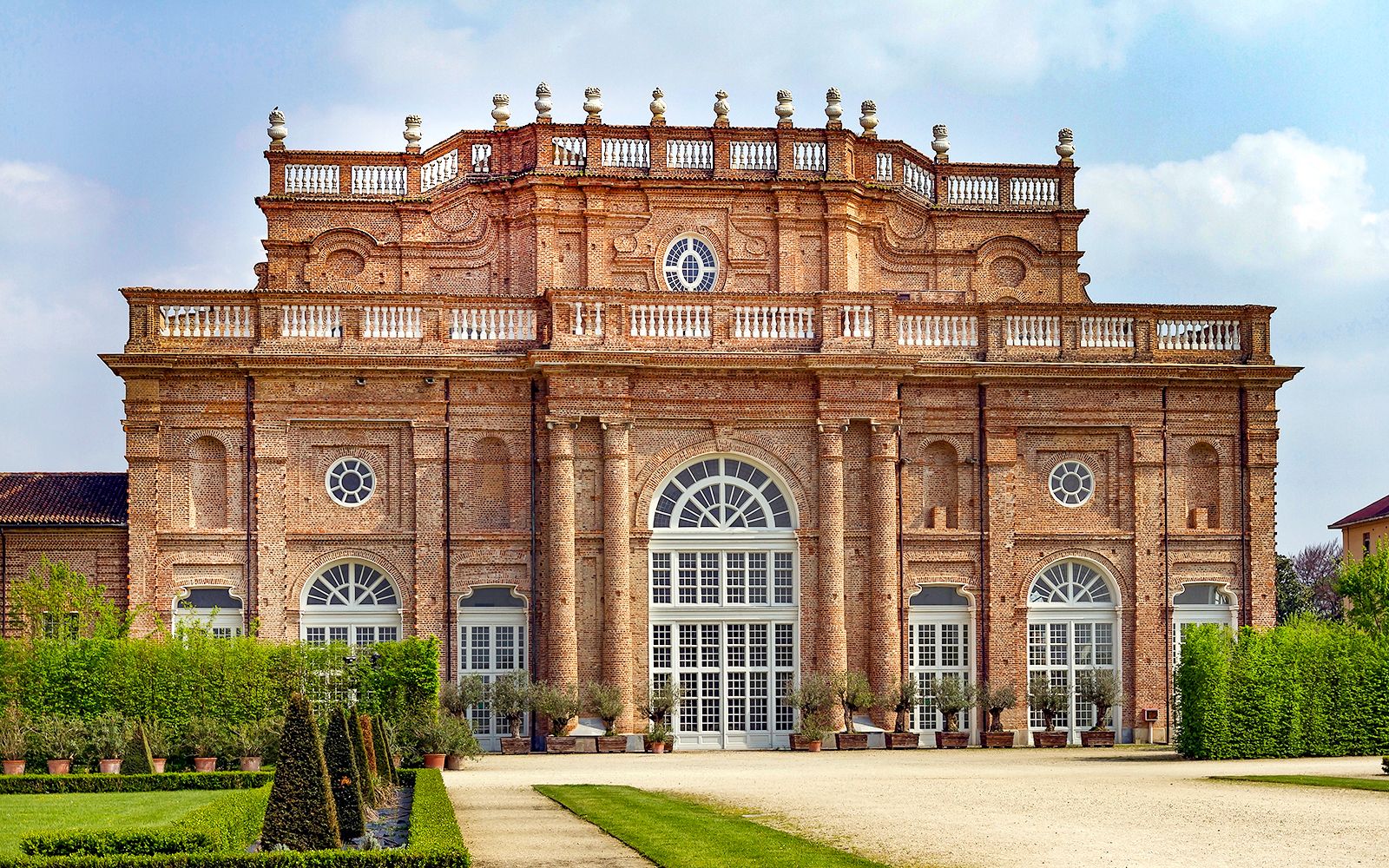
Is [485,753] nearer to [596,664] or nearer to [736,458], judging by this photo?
[596,664]

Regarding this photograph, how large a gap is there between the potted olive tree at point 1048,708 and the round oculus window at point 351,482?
50.0 ft

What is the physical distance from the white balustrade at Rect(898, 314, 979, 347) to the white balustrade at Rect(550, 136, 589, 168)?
8344 millimetres

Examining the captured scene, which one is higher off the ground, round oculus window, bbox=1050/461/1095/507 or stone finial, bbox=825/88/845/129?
stone finial, bbox=825/88/845/129

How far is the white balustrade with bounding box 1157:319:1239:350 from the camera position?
130 feet

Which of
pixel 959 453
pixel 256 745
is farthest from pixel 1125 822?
pixel 959 453

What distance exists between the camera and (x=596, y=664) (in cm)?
3688

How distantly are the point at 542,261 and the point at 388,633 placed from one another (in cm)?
926

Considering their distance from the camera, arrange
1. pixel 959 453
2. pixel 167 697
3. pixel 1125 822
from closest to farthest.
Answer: pixel 1125 822
pixel 167 697
pixel 959 453

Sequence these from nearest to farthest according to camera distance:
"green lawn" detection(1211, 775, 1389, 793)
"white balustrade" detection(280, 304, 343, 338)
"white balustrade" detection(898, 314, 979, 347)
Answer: "green lawn" detection(1211, 775, 1389, 793)
"white balustrade" detection(280, 304, 343, 338)
"white balustrade" detection(898, 314, 979, 347)

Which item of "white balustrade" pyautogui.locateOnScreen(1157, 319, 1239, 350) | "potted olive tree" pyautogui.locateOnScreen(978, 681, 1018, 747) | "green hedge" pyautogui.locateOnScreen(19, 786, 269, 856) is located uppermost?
"white balustrade" pyautogui.locateOnScreen(1157, 319, 1239, 350)

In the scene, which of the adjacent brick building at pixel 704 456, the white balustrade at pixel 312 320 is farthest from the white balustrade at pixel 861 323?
the white balustrade at pixel 312 320

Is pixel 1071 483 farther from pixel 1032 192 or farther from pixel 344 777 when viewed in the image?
pixel 344 777

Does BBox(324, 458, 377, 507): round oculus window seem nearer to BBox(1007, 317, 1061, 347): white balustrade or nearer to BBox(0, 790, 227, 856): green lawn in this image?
BBox(0, 790, 227, 856): green lawn

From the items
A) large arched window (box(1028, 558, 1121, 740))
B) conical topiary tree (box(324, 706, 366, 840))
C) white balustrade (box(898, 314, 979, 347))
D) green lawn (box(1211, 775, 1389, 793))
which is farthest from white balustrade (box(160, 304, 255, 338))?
green lawn (box(1211, 775, 1389, 793))
